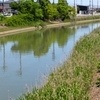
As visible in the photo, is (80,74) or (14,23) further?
(14,23)

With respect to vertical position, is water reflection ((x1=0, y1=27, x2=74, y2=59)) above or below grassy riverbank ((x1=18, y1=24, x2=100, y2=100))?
below

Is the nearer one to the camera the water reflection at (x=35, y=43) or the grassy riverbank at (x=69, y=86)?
the grassy riverbank at (x=69, y=86)

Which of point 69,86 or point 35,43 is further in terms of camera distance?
point 35,43

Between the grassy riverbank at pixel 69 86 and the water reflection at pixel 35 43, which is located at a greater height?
the grassy riverbank at pixel 69 86

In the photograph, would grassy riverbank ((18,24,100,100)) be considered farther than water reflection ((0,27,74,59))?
No

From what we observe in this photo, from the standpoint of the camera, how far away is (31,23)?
37438mm

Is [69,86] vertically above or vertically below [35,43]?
above

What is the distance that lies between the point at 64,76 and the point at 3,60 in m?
7.26

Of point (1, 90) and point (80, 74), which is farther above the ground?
point (80, 74)

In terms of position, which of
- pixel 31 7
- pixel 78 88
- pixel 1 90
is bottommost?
pixel 1 90

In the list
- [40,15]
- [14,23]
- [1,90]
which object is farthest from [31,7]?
[1,90]

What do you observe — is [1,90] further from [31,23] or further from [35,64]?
[31,23]

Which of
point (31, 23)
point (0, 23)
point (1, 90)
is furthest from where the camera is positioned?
point (31, 23)

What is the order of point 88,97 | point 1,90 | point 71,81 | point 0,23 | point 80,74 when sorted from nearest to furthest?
point 88,97 < point 71,81 < point 80,74 < point 1,90 < point 0,23
